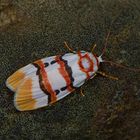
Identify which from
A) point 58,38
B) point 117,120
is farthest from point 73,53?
point 117,120

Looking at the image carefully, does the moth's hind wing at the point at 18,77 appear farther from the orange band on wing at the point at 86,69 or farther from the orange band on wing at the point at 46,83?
the orange band on wing at the point at 86,69

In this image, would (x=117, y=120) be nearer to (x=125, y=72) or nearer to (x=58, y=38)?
(x=125, y=72)

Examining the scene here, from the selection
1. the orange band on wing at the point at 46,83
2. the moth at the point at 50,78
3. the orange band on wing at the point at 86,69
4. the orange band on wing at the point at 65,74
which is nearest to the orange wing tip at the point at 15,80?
the moth at the point at 50,78

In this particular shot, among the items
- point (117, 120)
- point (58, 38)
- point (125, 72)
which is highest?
point (58, 38)

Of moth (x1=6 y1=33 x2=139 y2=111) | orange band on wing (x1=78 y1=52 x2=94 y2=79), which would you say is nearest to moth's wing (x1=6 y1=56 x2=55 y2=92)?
moth (x1=6 y1=33 x2=139 y2=111)

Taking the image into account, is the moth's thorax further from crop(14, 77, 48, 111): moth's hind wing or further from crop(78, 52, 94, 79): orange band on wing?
crop(14, 77, 48, 111): moth's hind wing

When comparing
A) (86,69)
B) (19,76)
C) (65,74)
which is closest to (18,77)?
(19,76)

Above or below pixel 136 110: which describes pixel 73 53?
above
